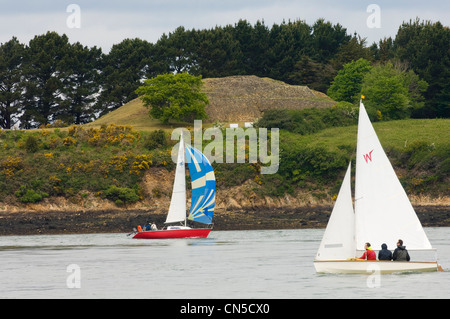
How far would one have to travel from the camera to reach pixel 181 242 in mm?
61438

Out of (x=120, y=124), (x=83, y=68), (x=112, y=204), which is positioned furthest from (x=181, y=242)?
(x=83, y=68)

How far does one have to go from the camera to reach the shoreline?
7162 centimetres

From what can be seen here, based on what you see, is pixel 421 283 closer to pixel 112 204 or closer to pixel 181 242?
pixel 181 242

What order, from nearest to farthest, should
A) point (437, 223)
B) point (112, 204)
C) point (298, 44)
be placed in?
point (437, 223) → point (112, 204) → point (298, 44)

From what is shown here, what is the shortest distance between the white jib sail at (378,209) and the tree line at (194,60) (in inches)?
3116

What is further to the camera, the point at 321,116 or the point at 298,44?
the point at 298,44

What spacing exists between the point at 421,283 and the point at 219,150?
56.8 metres

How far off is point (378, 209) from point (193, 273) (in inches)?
429

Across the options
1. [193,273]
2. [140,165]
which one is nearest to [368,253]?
[193,273]

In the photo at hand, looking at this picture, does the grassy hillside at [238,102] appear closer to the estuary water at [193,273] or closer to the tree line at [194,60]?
the tree line at [194,60]

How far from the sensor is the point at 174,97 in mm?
103562

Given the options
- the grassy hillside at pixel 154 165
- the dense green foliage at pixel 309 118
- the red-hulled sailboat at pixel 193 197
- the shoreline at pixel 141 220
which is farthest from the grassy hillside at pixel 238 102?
the red-hulled sailboat at pixel 193 197

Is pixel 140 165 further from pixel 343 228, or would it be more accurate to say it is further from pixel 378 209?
pixel 378 209

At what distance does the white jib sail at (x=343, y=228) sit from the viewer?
3403cm
